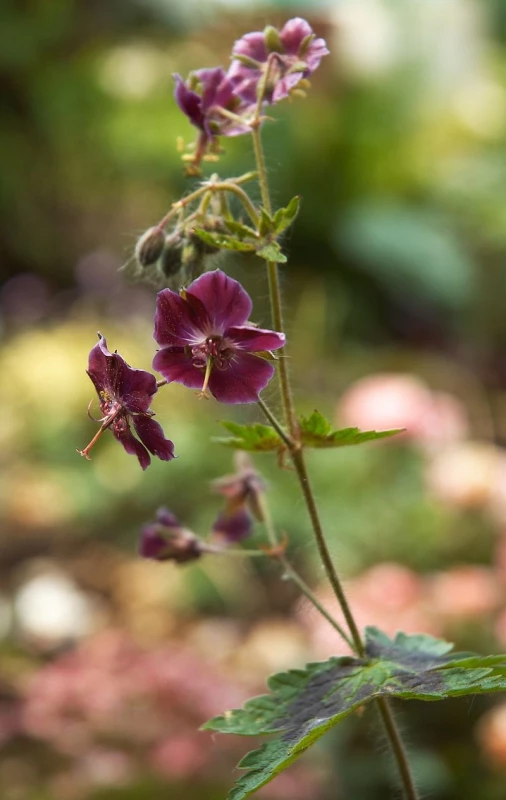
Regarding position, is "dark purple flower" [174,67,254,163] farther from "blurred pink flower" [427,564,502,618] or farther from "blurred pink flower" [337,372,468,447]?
"blurred pink flower" [337,372,468,447]

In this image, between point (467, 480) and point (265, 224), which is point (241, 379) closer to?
point (265, 224)

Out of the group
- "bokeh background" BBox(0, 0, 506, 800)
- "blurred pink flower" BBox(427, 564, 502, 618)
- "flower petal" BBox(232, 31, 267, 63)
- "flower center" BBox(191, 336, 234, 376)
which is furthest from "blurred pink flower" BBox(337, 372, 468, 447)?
"flower center" BBox(191, 336, 234, 376)

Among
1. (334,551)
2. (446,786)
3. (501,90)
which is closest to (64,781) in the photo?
(446,786)

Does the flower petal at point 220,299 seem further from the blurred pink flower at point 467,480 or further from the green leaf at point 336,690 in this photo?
the blurred pink flower at point 467,480

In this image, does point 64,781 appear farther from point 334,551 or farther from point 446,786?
point 334,551

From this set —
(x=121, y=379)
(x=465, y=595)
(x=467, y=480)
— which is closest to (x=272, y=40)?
(x=121, y=379)
